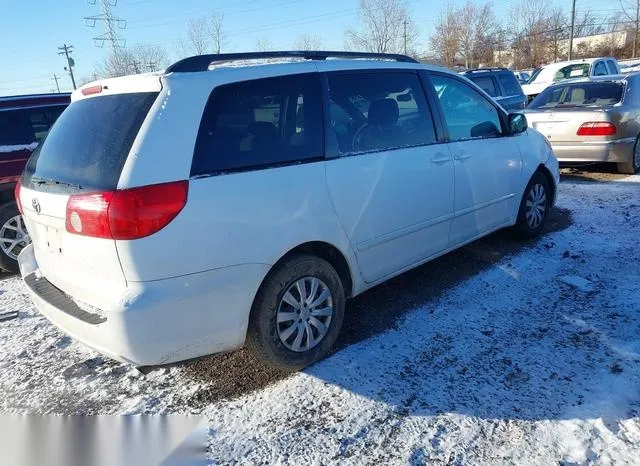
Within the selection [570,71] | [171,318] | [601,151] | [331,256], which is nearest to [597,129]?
[601,151]

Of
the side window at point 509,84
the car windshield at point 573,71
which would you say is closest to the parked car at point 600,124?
the side window at point 509,84

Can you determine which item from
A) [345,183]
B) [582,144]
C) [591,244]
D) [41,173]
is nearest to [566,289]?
[591,244]

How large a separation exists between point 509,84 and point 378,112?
10.9 meters

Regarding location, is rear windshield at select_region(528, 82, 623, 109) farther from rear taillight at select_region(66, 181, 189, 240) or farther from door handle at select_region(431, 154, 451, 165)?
rear taillight at select_region(66, 181, 189, 240)

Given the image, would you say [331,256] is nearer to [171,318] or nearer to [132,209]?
[171,318]

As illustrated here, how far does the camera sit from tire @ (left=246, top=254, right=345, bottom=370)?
279 cm

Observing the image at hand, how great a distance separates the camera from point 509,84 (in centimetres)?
1290

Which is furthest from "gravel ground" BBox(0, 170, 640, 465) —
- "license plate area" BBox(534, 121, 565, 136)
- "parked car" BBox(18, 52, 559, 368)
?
"license plate area" BBox(534, 121, 565, 136)

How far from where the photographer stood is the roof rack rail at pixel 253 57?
2.65 meters

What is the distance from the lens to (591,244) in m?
4.91

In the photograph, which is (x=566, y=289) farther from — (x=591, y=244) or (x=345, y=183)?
(x=345, y=183)

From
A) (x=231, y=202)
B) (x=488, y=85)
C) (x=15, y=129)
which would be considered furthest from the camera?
(x=488, y=85)

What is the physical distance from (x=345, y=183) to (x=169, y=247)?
47.3 inches

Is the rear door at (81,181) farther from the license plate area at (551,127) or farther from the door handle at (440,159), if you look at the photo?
the license plate area at (551,127)
